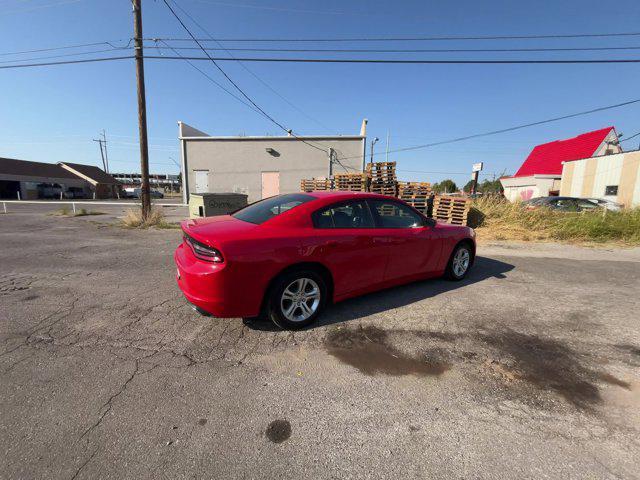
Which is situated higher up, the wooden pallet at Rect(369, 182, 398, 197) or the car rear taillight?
the wooden pallet at Rect(369, 182, 398, 197)

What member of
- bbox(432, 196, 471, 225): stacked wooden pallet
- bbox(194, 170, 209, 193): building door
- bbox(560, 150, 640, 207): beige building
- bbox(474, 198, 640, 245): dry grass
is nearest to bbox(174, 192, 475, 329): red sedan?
bbox(474, 198, 640, 245): dry grass

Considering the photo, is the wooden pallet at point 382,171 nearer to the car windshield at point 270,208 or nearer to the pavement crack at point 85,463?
the car windshield at point 270,208

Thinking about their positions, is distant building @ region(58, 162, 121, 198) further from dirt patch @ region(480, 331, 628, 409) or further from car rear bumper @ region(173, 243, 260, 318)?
dirt patch @ region(480, 331, 628, 409)

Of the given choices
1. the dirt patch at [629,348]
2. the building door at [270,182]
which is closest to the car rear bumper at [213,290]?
the dirt patch at [629,348]

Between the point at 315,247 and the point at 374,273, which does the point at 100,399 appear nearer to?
the point at 315,247

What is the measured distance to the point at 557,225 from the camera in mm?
10547

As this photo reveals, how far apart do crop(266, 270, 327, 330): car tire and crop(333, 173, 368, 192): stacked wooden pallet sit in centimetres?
1141

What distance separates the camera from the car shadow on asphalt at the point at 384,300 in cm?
348

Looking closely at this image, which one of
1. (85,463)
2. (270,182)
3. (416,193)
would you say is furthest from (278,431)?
(270,182)

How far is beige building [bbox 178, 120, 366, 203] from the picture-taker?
74.6 ft

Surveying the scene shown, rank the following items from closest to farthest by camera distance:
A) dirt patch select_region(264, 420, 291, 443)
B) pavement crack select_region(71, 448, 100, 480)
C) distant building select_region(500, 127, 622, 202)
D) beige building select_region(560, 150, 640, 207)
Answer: pavement crack select_region(71, 448, 100, 480), dirt patch select_region(264, 420, 291, 443), beige building select_region(560, 150, 640, 207), distant building select_region(500, 127, 622, 202)

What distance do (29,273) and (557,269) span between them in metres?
9.80

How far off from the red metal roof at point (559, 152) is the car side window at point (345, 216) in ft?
113

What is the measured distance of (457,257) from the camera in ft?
16.3
